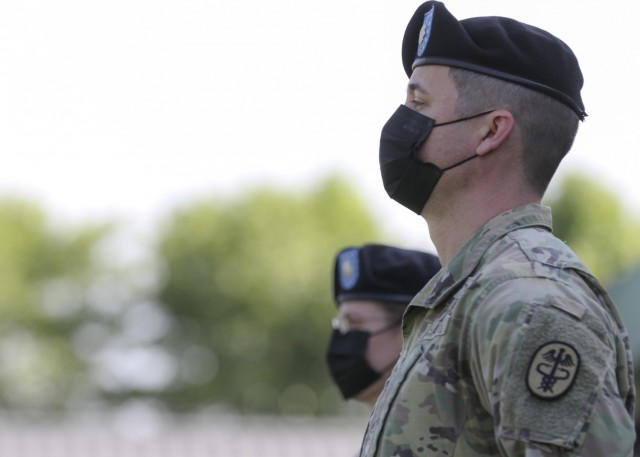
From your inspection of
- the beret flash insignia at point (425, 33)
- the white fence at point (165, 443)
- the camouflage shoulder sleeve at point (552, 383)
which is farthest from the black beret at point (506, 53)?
the white fence at point (165, 443)

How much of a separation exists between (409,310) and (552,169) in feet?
1.51

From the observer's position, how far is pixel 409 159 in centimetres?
275

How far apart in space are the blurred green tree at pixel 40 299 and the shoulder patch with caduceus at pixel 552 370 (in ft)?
178

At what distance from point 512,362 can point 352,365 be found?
2.48 metres

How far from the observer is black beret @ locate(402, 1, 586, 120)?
105 inches

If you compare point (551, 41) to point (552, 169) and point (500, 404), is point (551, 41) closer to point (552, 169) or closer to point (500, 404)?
point (552, 169)

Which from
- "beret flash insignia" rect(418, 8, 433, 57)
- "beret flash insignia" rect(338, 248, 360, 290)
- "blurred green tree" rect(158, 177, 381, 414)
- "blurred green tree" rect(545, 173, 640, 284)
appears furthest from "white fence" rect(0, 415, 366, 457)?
"blurred green tree" rect(158, 177, 381, 414)

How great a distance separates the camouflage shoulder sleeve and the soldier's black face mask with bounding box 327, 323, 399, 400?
2.39 m

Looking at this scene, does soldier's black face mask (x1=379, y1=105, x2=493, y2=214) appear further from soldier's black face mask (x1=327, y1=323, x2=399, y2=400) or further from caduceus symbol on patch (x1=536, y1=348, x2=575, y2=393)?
soldier's black face mask (x1=327, y1=323, x2=399, y2=400)

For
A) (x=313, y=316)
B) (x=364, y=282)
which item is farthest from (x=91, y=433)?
(x=313, y=316)

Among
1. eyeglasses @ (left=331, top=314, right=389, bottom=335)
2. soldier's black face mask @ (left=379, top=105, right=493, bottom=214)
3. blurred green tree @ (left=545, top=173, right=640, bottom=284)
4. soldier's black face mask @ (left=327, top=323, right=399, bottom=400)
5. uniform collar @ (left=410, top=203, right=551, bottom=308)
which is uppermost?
soldier's black face mask @ (left=379, top=105, right=493, bottom=214)

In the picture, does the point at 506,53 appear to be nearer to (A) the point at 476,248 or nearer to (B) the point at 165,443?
(A) the point at 476,248

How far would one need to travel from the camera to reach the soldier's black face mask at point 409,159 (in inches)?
107

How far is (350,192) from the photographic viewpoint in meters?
59.0
